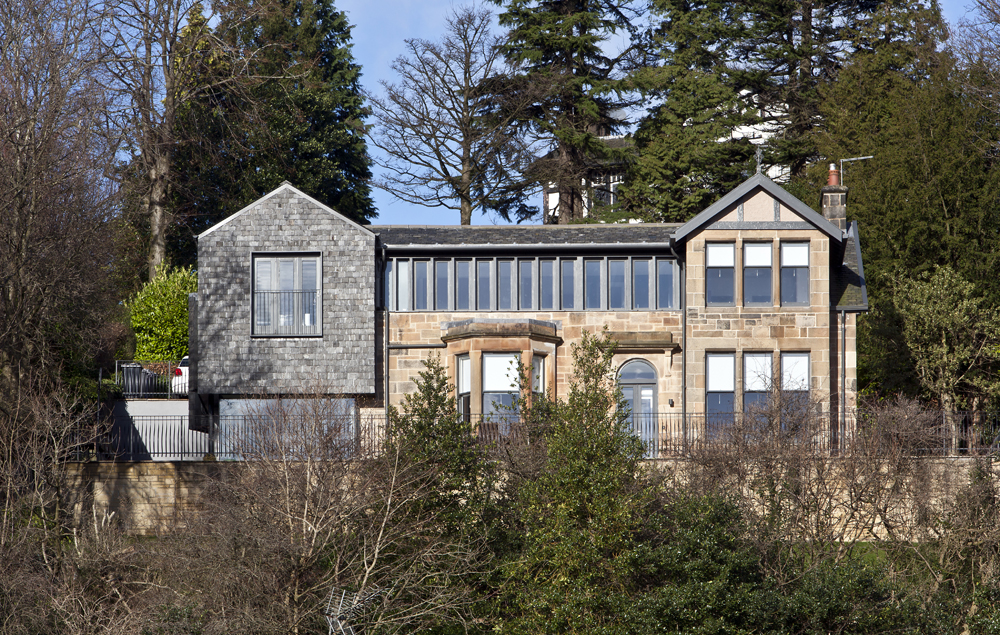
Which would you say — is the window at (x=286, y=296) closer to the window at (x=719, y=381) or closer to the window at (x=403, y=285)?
the window at (x=403, y=285)

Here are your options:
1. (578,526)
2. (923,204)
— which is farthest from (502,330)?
(923,204)

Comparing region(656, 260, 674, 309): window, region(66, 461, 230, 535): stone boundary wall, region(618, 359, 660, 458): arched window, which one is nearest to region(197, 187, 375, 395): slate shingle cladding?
region(66, 461, 230, 535): stone boundary wall

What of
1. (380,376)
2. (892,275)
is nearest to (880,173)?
(892,275)

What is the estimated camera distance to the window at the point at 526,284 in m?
28.4

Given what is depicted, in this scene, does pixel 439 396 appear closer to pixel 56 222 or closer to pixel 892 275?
pixel 56 222

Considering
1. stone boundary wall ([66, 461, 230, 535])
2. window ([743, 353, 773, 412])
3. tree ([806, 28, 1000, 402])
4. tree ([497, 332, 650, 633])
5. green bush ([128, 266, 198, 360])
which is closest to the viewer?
tree ([497, 332, 650, 633])

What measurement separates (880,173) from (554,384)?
12108 mm

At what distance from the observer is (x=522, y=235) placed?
1141 inches

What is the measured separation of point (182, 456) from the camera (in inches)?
1010

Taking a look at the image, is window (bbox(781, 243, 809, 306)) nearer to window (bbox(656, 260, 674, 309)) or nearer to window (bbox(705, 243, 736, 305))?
window (bbox(705, 243, 736, 305))

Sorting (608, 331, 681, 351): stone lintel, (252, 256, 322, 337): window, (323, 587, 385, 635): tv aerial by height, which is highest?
(252, 256, 322, 337): window

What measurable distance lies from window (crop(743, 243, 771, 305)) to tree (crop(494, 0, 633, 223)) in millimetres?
14096

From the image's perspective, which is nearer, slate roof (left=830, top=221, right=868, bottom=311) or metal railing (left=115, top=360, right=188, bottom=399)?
slate roof (left=830, top=221, right=868, bottom=311)

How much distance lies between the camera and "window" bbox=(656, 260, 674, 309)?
28.2 meters
